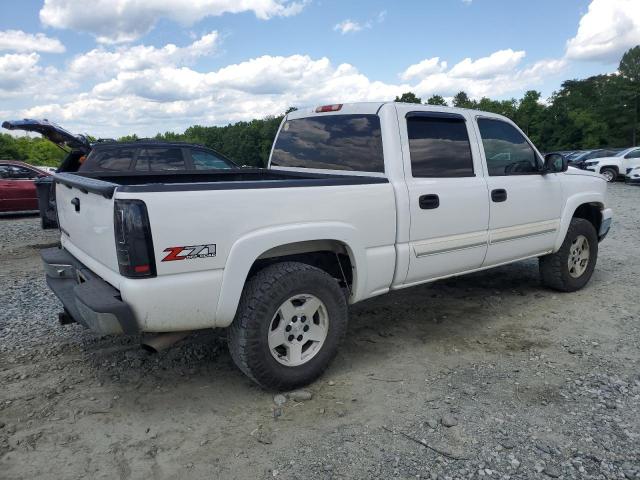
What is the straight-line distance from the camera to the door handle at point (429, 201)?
12.6ft

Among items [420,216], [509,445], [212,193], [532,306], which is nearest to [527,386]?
[509,445]

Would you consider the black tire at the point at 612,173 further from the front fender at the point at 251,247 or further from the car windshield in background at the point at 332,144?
the front fender at the point at 251,247

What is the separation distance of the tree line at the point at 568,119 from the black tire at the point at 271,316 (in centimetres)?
5049

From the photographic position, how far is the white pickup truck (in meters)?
2.76

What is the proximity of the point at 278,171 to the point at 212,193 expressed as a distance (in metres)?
1.99

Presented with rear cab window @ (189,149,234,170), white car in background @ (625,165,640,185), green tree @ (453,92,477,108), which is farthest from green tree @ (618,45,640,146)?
rear cab window @ (189,149,234,170)

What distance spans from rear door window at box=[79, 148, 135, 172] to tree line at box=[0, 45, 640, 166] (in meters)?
45.5

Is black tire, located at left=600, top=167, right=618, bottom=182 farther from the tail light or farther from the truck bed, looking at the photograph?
the tail light

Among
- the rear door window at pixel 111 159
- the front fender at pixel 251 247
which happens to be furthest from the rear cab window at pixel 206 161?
the front fender at pixel 251 247

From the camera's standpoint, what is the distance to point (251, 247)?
2982mm

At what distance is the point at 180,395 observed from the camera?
334 cm

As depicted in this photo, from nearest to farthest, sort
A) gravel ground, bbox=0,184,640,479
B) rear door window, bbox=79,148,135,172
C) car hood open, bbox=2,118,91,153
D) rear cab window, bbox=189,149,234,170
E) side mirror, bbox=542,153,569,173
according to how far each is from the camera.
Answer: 1. gravel ground, bbox=0,184,640,479
2. side mirror, bbox=542,153,569,173
3. rear door window, bbox=79,148,135,172
4. rear cab window, bbox=189,149,234,170
5. car hood open, bbox=2,118,91,153

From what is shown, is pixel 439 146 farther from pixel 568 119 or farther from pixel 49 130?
pixel 568 119

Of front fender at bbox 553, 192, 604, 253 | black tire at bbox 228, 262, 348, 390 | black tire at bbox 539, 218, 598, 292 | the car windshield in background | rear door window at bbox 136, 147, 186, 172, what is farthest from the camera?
rear door window at bbox 136, 147, 186, 172
